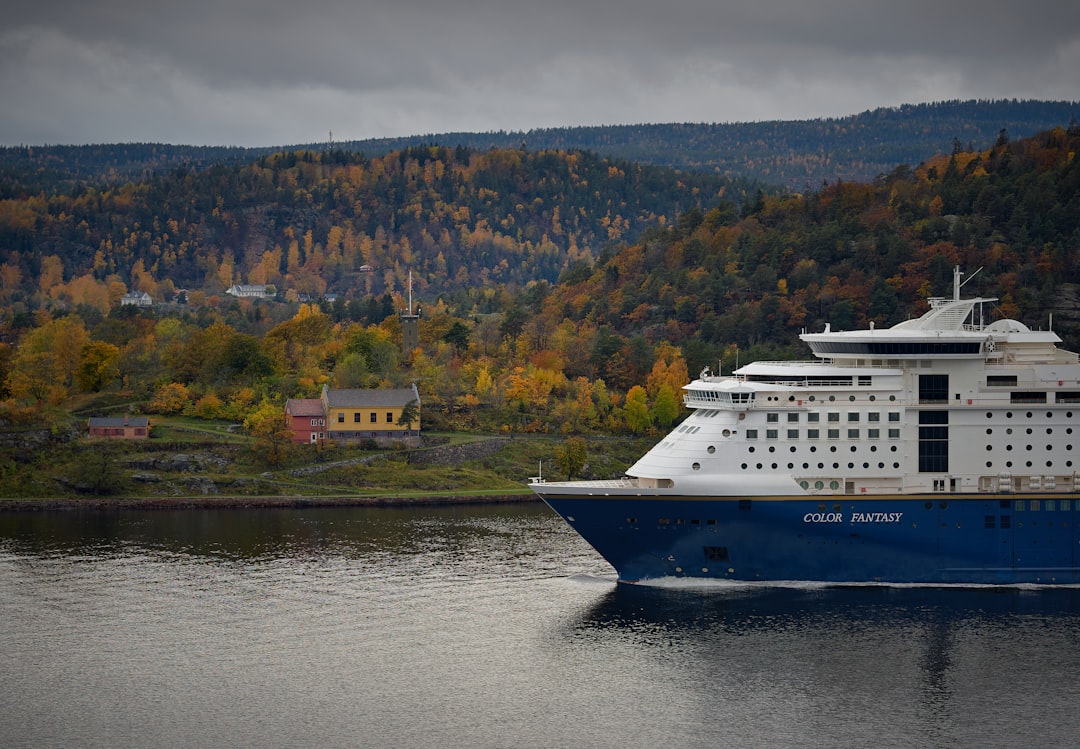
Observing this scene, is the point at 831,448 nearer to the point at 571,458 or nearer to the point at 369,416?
the point at 571,458

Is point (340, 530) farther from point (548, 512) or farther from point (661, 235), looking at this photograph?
point (661, 235)

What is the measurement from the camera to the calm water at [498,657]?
39.0m

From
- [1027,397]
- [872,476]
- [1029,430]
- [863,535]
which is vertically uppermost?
[1027,397]

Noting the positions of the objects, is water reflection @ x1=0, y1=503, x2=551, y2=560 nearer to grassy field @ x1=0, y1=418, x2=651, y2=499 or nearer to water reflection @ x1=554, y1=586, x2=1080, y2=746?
grassy field @ x1=0, y1=418, x2=651, y2=499

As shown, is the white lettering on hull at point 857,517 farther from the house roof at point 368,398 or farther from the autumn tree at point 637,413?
the autumn tree at point 637,413

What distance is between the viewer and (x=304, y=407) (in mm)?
87562

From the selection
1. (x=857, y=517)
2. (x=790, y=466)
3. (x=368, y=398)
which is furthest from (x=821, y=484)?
(x=368, y=398)

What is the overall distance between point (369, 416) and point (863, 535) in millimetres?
42409

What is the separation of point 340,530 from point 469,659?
24.5 meters

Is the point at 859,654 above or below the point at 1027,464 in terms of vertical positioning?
below

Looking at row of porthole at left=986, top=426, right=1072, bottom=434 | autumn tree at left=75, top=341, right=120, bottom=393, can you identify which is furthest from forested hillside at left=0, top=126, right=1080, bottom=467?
row of porthole at left=986, top=426, right=1072, bottom=434

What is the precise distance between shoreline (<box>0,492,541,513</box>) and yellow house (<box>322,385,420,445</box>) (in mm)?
8967

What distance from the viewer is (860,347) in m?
53.9

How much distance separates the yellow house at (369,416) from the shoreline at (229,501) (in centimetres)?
897
